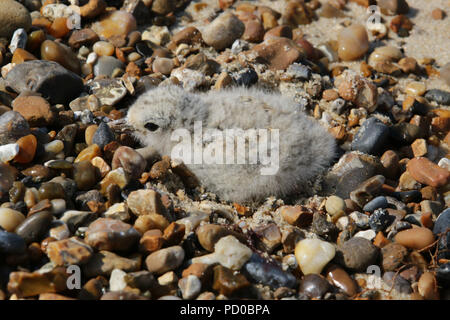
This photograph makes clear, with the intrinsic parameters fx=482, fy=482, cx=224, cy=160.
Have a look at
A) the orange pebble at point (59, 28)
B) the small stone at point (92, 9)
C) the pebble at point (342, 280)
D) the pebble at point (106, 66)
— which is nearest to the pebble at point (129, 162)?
the pebble at point (106, 66)

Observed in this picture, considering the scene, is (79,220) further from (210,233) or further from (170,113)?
(170,113)

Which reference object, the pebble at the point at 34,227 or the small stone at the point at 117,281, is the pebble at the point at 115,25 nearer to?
the pebble at the point at 34,227

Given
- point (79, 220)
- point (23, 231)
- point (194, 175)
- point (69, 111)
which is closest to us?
point (23, 231)

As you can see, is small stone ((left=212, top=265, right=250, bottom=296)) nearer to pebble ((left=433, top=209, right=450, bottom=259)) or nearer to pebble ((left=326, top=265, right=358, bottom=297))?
pebble ((left=326, top=265, right=358, bottom=297))

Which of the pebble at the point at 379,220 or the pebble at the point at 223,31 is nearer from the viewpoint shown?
the pebble at the point at 379,220

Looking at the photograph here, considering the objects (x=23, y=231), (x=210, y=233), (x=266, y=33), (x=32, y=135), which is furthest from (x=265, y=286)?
(x=266, y=33)

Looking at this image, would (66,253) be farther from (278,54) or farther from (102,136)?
(278,54)
